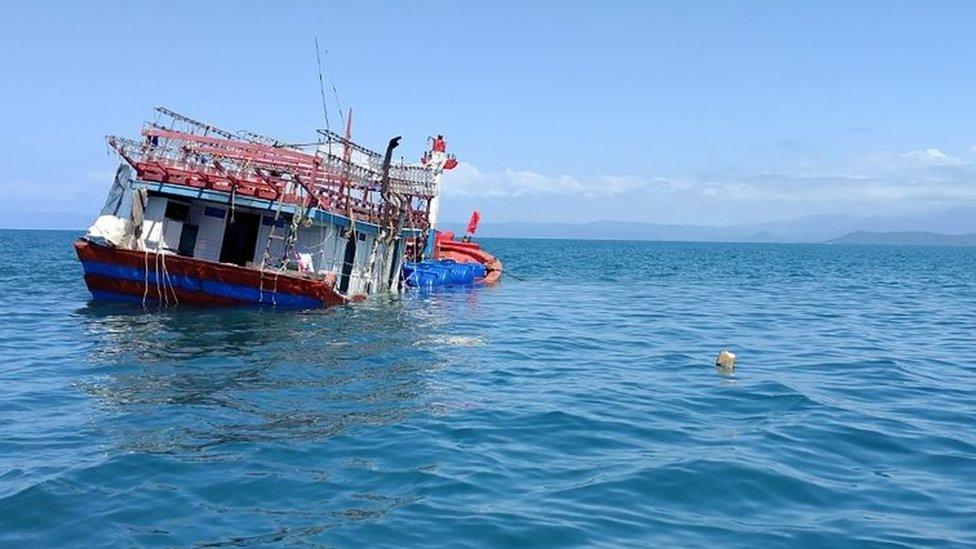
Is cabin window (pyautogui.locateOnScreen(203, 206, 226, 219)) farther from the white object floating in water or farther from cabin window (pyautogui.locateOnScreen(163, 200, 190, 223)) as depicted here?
the white object floating in water

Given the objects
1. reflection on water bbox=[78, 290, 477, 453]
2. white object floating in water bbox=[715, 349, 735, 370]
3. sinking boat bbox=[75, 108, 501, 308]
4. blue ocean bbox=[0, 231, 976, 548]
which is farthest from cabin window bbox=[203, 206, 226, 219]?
white object floating in water bbox=[715, 349, 735, 370]

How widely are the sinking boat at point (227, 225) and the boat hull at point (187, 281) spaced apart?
0.03 m

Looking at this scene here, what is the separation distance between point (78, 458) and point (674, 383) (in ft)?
32.1

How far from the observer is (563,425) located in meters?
11.7

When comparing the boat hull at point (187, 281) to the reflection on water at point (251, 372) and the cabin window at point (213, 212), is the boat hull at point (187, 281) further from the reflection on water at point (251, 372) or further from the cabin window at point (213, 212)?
the cabin window at point (213, 212)

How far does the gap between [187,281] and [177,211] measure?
3.18m

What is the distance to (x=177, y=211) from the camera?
82.3ft

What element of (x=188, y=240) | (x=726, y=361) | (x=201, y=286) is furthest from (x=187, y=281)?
(x=726, y=361)

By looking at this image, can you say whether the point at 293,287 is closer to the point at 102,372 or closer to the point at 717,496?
the point at 102,372

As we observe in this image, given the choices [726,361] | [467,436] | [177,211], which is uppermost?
[177,211]

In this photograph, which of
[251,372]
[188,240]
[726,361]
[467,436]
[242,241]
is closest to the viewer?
[467,436]

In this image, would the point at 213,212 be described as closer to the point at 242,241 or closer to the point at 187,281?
the point at 242,241

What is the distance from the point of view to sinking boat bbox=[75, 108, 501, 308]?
902 inches

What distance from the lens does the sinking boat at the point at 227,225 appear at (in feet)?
75.2
